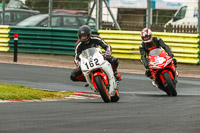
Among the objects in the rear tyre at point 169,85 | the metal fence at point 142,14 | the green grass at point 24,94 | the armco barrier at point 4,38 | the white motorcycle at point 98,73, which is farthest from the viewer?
the armco barrier at point 4,38

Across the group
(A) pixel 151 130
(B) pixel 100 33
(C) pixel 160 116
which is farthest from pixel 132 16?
(A) pixel 151 130

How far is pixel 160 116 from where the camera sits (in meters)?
8.41

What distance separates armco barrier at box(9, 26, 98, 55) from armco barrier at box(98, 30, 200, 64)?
1.40 meters

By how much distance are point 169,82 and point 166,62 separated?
0.49 meters

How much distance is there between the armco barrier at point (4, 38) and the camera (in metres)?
23.3

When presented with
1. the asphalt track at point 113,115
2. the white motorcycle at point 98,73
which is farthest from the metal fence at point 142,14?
the white motorcycle at point 98,73

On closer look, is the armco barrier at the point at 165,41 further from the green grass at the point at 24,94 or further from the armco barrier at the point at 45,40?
the green grass at the point at 24,94

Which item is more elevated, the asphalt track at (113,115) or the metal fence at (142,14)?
the metal fence at (142,14)

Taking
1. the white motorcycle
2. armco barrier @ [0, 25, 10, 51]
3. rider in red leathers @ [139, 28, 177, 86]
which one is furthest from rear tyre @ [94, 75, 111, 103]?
armco barrier @ [0, 25, 10, 51]

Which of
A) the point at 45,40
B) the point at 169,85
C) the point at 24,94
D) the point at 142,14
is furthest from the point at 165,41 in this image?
the point at 24,94

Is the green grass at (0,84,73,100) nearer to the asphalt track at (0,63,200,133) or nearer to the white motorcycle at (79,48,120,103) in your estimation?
the asphalt track at (0,63,200,133)

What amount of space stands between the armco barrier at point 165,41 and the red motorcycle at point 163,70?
671 cm

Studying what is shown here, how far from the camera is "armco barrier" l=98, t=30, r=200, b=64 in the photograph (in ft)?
63.8

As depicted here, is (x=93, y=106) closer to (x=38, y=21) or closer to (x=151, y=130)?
(x=151, y=130)
